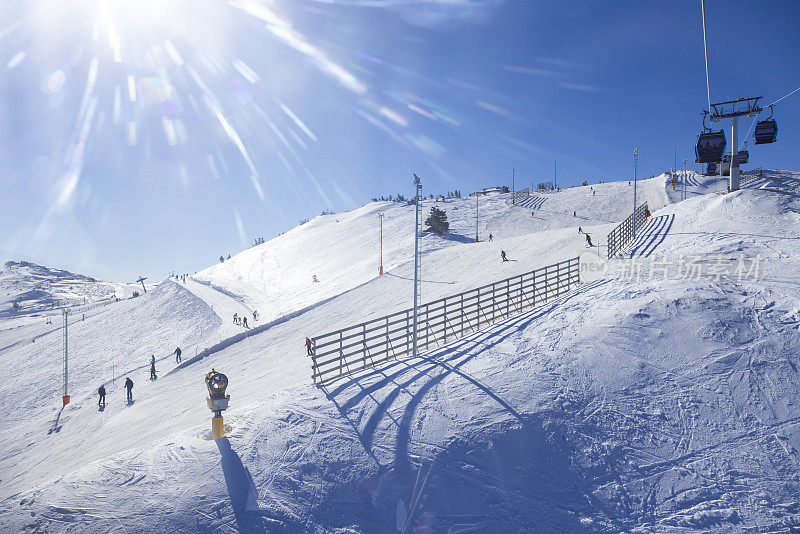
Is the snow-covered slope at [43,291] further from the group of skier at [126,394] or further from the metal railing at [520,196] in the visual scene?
the metal railing at [520,196]

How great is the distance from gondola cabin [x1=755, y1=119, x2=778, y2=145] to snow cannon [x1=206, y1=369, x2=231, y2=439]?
28770 millimetres

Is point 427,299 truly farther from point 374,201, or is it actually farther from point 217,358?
point 374,201

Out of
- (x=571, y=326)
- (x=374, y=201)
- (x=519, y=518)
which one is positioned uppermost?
(x=374, y=201)

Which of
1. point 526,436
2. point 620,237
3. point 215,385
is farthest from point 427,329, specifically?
point 620,237

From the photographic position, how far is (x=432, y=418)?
27.1 ft

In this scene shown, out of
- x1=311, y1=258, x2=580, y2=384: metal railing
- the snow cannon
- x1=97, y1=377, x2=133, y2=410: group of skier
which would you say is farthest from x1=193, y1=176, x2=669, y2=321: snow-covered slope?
the snow cannon

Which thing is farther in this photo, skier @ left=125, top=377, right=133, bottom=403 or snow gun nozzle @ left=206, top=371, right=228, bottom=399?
skier @ left=125, top=377, right=133, bottom=403

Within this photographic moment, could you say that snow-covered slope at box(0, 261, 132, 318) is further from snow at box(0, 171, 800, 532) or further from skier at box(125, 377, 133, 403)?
snow at box(0, 171, 800, 532)

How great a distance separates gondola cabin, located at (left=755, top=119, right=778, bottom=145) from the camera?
20.9 meters

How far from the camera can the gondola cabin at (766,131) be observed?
20.9 m

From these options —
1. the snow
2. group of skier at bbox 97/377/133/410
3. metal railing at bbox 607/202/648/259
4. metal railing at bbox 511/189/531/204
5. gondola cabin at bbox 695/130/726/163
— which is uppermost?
metal railing at bbox 511/189/531/204

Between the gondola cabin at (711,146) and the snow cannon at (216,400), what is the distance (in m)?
26.1

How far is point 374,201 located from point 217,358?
78.1 meters

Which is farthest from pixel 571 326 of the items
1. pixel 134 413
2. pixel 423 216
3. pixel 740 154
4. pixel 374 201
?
pixel 374 201
